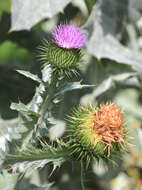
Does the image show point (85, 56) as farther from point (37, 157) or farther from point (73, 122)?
point (37, 157)

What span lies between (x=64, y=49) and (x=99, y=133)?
1.76 feet

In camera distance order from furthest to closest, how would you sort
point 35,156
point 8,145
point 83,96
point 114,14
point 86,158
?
point 114,14, point 83,96, point 8,145, point 86,158, point 35,156

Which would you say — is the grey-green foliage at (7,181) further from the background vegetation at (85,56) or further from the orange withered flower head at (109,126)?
the orange withered flower head at (109,126)

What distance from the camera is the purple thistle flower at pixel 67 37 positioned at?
1847mm

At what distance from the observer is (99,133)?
1.87 m

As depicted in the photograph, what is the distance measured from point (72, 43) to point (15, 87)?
169 cm

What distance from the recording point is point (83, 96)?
127 inches

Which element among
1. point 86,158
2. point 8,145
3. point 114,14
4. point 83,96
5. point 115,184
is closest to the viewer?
point 86,158

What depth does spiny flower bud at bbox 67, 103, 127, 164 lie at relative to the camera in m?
1.84

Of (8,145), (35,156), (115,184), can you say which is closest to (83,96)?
(8,145)

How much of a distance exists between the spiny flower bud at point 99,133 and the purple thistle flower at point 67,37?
1.33ft

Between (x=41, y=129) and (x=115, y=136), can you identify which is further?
(x=41, y=129)

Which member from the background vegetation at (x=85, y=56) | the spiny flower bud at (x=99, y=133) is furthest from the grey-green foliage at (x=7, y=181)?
the spiny flower bud at (x=99, y=133)

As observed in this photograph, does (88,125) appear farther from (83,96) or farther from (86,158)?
(83,96)
